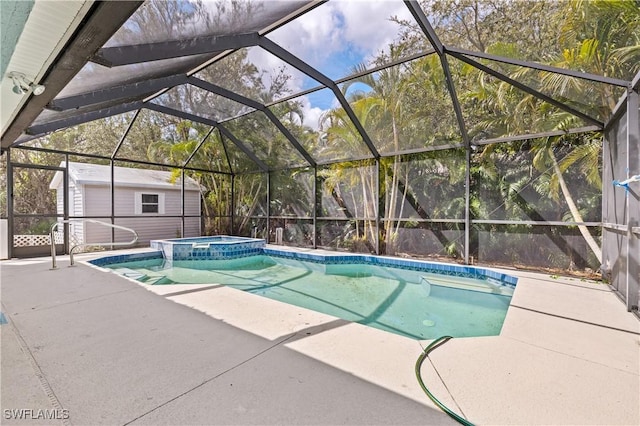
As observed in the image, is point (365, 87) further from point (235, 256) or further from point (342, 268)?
point (235, 256)

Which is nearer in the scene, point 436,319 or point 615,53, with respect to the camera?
point 615,53

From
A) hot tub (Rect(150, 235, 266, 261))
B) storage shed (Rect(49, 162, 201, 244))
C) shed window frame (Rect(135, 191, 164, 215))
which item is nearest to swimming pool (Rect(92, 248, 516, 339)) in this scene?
hot tub (Rect(150, 235, 266, 261))

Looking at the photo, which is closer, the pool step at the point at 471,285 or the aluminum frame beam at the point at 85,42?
the aluminum frame beam at the point at 85,42

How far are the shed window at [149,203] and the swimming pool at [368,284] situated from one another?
290cm

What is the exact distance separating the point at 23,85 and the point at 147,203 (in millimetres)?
8499

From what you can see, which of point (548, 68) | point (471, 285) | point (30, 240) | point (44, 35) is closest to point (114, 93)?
point (44, 35)

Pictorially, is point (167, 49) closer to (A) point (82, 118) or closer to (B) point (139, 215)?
(A) point (82, 118)

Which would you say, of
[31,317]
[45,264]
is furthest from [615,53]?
[45,264]

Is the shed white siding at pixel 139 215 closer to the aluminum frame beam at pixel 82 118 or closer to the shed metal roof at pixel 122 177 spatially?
the shed metal roof at pixel 122 177

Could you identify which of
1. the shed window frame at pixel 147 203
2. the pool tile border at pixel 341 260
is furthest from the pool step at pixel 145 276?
the shed window frame at pixel 147 203

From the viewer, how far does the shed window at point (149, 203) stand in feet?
33.6

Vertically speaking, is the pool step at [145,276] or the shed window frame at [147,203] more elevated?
the shed window frame at [147,203]

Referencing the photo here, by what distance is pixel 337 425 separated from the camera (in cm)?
150

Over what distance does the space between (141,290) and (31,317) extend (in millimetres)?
1143
